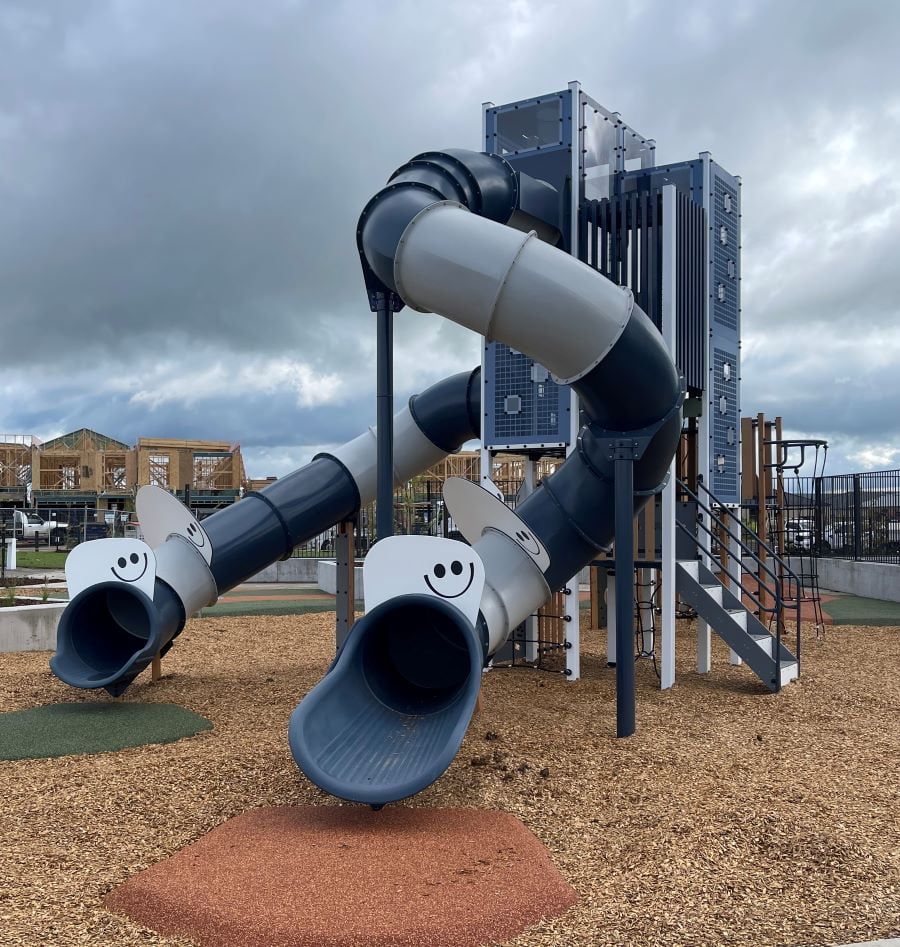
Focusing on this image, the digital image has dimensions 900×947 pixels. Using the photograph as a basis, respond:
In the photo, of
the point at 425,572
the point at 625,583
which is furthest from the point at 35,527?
the point at 425,572

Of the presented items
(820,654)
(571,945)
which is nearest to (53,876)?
(571,945)

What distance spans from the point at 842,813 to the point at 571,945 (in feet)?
8.20

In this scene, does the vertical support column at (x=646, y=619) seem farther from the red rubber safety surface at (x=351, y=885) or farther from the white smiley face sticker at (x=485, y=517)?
the red rubber safety surface at (x=351, y=885)

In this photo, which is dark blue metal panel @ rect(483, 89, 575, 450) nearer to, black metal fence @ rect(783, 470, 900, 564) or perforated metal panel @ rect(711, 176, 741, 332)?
perforated metal panel @ rect(711, 176, 741, 332)

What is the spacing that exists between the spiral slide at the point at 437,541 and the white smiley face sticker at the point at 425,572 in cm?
1

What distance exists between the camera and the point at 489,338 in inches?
263

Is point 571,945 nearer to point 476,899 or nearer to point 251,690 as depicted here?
point 476,899

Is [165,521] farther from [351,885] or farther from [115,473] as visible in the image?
[115,473]

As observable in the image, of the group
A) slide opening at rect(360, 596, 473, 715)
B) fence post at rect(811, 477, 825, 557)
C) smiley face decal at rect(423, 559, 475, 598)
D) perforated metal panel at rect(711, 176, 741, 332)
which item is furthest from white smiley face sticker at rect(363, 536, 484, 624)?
fence post at rect(811, 477, 825, 557)

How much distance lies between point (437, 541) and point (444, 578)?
0.82ft

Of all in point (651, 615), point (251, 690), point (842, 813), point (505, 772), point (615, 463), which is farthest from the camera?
point (651, 615)

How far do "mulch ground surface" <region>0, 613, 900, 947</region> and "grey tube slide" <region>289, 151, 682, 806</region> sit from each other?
44 cm

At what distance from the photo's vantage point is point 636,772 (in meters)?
6.23

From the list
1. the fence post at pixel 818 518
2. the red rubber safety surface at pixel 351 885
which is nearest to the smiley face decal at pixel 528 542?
the red rubber safety surface at pixel 351 885
